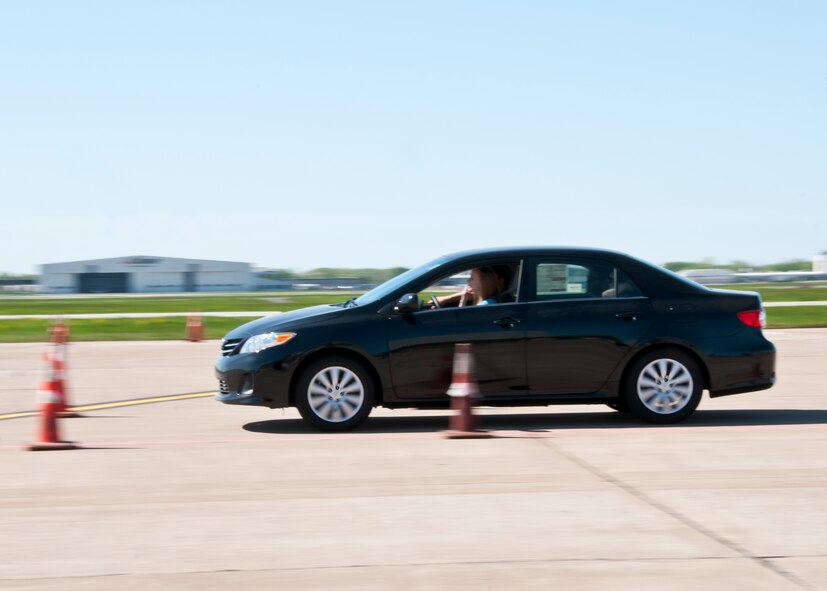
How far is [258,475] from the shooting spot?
285 inches

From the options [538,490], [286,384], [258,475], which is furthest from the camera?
[286,384]

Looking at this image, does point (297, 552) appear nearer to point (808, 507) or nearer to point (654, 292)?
point (808, 507)

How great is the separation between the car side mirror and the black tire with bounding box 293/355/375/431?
62 cm

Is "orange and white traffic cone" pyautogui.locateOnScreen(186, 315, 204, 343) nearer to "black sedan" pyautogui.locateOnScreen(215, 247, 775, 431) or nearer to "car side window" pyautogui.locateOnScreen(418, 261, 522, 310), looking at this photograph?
"black sedan" pyautogui.locateOnScreen(215, 247, 775, 431)

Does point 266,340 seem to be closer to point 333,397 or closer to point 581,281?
point 333,397

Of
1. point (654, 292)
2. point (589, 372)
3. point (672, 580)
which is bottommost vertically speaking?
point (672, 580)

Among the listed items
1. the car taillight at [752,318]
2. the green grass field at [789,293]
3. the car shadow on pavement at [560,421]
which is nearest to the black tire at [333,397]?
the car shadow on pavement at [560,421]

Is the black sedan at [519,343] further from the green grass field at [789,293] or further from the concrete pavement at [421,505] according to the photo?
the green grass field at [789,293]

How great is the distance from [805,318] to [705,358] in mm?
28049

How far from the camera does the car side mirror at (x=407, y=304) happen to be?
9.29m

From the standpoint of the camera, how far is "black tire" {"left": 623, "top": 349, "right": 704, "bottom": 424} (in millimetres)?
9555

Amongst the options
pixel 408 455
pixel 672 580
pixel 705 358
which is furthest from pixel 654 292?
pixel 672 580

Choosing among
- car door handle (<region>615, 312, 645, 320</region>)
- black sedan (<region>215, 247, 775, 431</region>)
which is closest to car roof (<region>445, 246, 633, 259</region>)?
black sedan (<region>215, 247, 775, 431</region>)

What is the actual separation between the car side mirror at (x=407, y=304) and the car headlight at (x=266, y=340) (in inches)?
36.8
